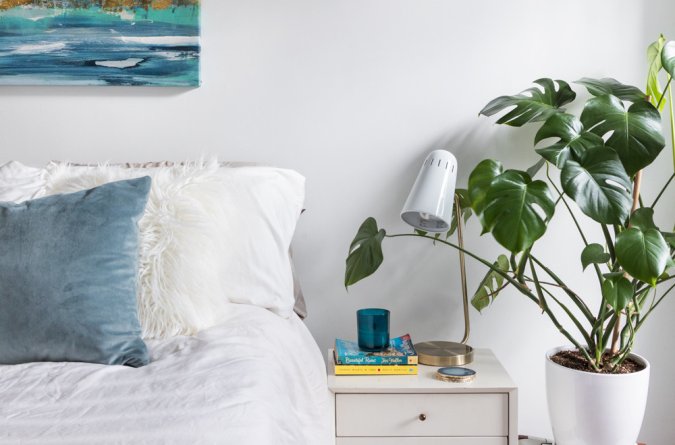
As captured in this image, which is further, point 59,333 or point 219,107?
point 219,107

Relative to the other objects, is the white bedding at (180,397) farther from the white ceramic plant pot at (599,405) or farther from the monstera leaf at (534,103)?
the monstera leaf at (534,103)

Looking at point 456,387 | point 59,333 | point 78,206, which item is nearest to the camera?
point 59,333

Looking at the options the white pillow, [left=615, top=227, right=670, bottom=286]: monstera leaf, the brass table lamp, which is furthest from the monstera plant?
the white pillow

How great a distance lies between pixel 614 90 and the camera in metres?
1.95

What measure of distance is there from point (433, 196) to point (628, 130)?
0.49 meters

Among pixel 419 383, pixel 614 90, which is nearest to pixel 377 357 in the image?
pixel 419 383

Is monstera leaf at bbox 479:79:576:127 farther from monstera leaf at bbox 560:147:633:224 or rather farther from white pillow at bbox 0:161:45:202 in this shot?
white pillow at bbox 0:161:45:202

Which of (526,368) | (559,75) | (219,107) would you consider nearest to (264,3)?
(219,107)

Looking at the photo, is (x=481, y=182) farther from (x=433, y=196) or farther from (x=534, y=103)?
(x=534, y=103)

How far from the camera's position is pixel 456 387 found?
1770 mm

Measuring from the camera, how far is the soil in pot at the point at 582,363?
1.81 m

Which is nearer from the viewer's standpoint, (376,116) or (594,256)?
(594,256)

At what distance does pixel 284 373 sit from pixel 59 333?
1.53 ft

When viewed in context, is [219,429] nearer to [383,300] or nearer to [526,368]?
[383,300]
